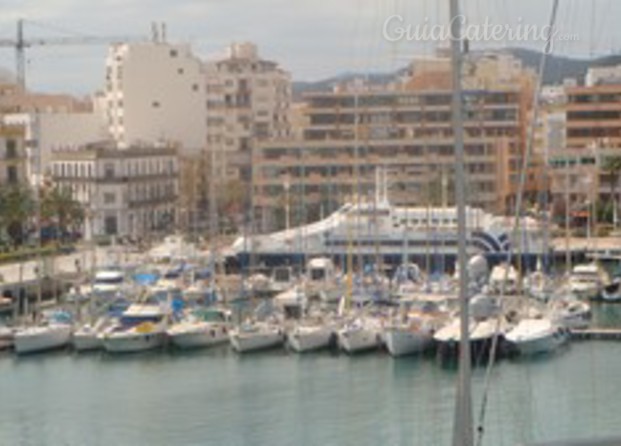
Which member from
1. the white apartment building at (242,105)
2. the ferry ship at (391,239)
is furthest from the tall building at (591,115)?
the white apartment building at (242,105)

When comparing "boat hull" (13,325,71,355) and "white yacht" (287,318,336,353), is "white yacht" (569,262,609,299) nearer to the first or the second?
"white yacht" (287,318,336,353)

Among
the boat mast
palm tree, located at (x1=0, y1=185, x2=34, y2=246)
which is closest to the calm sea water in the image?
the boat mast

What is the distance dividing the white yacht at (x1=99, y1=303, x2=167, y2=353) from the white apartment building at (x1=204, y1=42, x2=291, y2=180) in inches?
717

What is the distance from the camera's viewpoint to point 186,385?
1697 centimetres

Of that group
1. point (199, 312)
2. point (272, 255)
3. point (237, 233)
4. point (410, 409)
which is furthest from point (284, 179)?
point (410, 409)

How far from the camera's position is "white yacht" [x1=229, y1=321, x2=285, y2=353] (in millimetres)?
18984

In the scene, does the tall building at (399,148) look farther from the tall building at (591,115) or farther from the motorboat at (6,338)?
the motorboat at (6,338)

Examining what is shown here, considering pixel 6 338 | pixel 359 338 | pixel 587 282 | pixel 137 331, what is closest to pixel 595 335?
pixel 359 338

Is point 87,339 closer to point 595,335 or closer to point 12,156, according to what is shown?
point 595,335

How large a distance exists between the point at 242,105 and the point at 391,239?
14987 millimetres

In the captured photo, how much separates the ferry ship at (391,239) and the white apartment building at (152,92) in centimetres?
1077

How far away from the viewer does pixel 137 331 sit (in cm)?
1966

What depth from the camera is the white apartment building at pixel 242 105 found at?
39312 mm

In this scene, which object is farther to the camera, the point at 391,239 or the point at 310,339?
the point at 391,239
